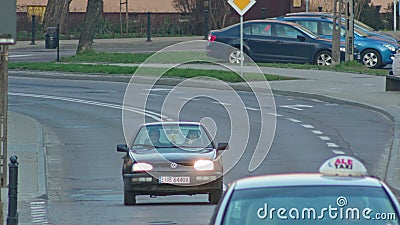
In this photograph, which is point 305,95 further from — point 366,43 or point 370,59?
point 370,59

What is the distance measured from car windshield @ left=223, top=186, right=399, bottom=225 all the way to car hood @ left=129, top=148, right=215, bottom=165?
7581mm

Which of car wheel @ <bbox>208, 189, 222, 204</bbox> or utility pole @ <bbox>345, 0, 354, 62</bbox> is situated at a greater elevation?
utility pole @ <bbox>345, 0, 354, 62</bbox>

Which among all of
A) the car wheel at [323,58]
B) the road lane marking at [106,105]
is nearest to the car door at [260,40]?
the car wheel at [323,58]

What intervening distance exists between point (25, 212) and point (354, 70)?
23156mm

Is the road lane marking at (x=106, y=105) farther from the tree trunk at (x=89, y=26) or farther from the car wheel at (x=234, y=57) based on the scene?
the tree trunk at (x=89, y=26)

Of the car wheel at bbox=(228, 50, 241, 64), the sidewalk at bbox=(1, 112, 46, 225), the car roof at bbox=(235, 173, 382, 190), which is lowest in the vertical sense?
the sidewalk at bbox=(1, 112, 46, 225)

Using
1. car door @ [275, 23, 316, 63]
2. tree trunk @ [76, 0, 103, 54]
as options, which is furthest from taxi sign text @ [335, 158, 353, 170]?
tree trunk @ [76, 0, 103, 54]

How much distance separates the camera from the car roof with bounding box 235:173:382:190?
273 inches

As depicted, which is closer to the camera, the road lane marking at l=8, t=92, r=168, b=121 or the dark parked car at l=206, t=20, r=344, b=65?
the road lane marking at l=8, t=92, r=168, b=121

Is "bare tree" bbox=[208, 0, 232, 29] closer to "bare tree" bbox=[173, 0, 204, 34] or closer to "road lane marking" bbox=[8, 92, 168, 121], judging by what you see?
"bare tree" bbox=[173, 0, 204, 34]

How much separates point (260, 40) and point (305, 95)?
8.98m

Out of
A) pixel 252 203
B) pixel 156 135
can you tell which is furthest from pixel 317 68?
pixel 252 203

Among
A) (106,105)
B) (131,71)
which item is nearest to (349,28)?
(131,71)

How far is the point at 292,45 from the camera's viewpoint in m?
37.9
